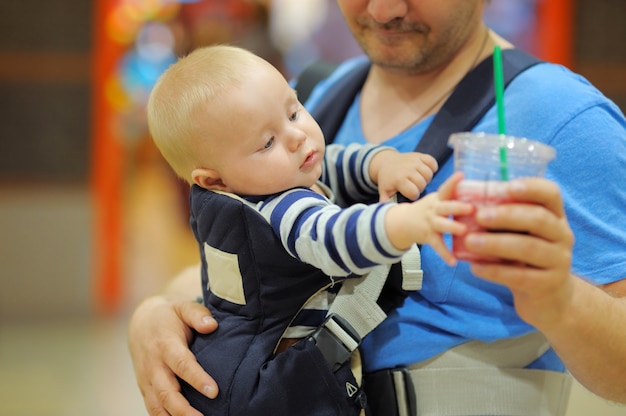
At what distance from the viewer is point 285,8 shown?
29.7 feet

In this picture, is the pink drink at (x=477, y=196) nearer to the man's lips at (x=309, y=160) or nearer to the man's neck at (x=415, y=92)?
the man's lips at (x=309, y=160)

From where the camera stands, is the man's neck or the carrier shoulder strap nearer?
the carrier shoulder strap

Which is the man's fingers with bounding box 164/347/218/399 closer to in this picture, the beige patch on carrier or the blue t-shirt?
the beige patch on carrier

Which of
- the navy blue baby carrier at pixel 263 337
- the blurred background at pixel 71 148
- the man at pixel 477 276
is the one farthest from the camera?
the blurred background at pixel 71 148

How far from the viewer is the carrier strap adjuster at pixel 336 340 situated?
1325 mm

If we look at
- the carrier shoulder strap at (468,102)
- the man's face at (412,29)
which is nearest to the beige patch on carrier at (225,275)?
the carrier shoulder strap at (468,102)

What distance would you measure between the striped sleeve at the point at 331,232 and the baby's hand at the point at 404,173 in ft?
0.50

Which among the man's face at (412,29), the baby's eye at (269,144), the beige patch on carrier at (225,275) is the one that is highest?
the man's face at (412,29)

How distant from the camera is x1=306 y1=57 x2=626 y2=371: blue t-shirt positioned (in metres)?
1.32

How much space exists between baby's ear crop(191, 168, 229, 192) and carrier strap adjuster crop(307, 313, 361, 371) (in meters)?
Result: 0.30

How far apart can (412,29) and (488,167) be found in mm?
697

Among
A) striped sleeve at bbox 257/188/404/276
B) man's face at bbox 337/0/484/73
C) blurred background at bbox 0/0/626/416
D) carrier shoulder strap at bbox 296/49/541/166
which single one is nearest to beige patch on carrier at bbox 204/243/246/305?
striped sleeve at bbox 257/188/404/276

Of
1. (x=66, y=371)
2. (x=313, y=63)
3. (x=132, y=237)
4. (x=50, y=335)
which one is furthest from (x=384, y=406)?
(x=132, y=237)

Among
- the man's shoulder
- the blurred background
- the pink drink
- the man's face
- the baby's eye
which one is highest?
the man's face
